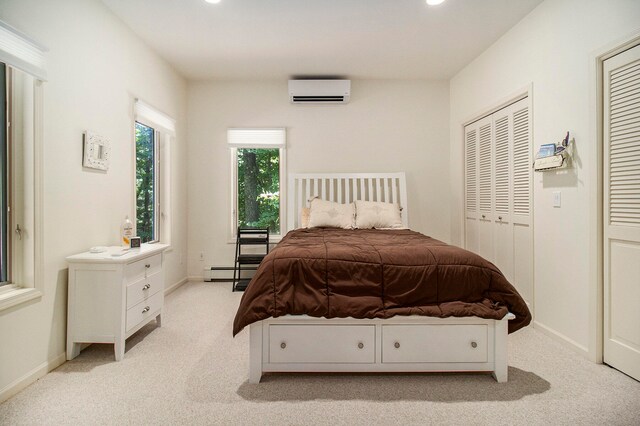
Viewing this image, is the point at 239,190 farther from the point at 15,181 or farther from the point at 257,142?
the point at 15,181

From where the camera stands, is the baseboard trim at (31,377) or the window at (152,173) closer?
the baseboard trim at (31,377)

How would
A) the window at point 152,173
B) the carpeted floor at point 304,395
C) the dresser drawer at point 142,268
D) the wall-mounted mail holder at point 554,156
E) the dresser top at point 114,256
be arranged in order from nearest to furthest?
1. the carpeted floor at point 304,395
2. the dresser top at point 114,256
3. the dresser drawer at point 142,268
4. the wall-mounted mail holder at point 554,156
5. the window at point 152,173

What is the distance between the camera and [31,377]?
6.27 feet

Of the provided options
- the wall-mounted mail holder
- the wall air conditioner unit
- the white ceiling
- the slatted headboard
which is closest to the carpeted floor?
the wall-mounted mail holder

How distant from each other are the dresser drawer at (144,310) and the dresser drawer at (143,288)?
0.11 ft

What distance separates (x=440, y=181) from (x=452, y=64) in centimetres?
141

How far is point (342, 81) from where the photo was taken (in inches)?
162

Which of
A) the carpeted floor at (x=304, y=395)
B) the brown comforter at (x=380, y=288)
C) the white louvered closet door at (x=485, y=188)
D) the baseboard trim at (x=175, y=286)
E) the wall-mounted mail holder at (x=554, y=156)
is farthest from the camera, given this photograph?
the baseboard trim at (x=175, y=286)

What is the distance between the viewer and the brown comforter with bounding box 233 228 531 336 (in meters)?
1.87

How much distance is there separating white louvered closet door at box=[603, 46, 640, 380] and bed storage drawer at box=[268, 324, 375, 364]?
1.54 m

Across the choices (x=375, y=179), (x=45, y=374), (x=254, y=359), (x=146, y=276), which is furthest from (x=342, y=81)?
(x=45, y=374)

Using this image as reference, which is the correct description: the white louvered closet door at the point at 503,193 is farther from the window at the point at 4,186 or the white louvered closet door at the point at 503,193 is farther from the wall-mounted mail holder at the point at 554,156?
the window at the point at 4,186

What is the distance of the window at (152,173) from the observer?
333 cm

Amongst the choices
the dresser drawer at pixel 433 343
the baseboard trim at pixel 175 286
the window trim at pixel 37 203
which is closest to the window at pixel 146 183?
the baseboard trim at pixel 175 286
